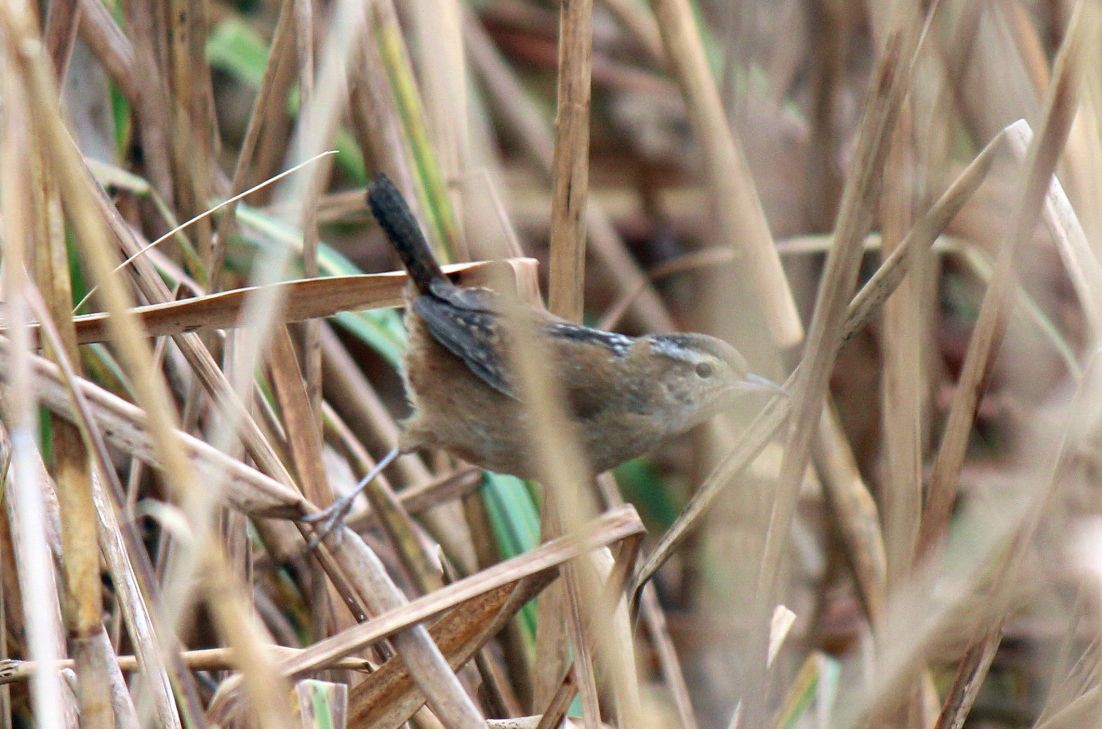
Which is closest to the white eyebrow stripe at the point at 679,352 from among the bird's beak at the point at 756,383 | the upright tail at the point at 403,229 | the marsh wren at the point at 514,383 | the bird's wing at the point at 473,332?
the marsh wren at the point at 514,383

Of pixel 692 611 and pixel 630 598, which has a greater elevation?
pixel 630 598

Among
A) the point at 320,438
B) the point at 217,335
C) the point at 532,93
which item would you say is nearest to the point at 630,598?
the point at 320,438

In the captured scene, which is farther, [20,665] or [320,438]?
[320,438]

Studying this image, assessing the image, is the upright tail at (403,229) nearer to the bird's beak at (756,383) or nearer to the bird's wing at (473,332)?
the bird's wing at (473,332)

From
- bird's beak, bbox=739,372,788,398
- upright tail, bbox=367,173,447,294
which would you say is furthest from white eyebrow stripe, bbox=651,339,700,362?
upright tail, bbox=367,173,447,294

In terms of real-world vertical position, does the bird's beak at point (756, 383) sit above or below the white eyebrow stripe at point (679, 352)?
below

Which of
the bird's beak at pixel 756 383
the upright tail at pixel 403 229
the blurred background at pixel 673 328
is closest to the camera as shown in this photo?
the blurred background at pixel 673 328

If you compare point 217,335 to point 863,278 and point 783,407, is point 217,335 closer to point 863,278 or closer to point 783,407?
point 783,407
